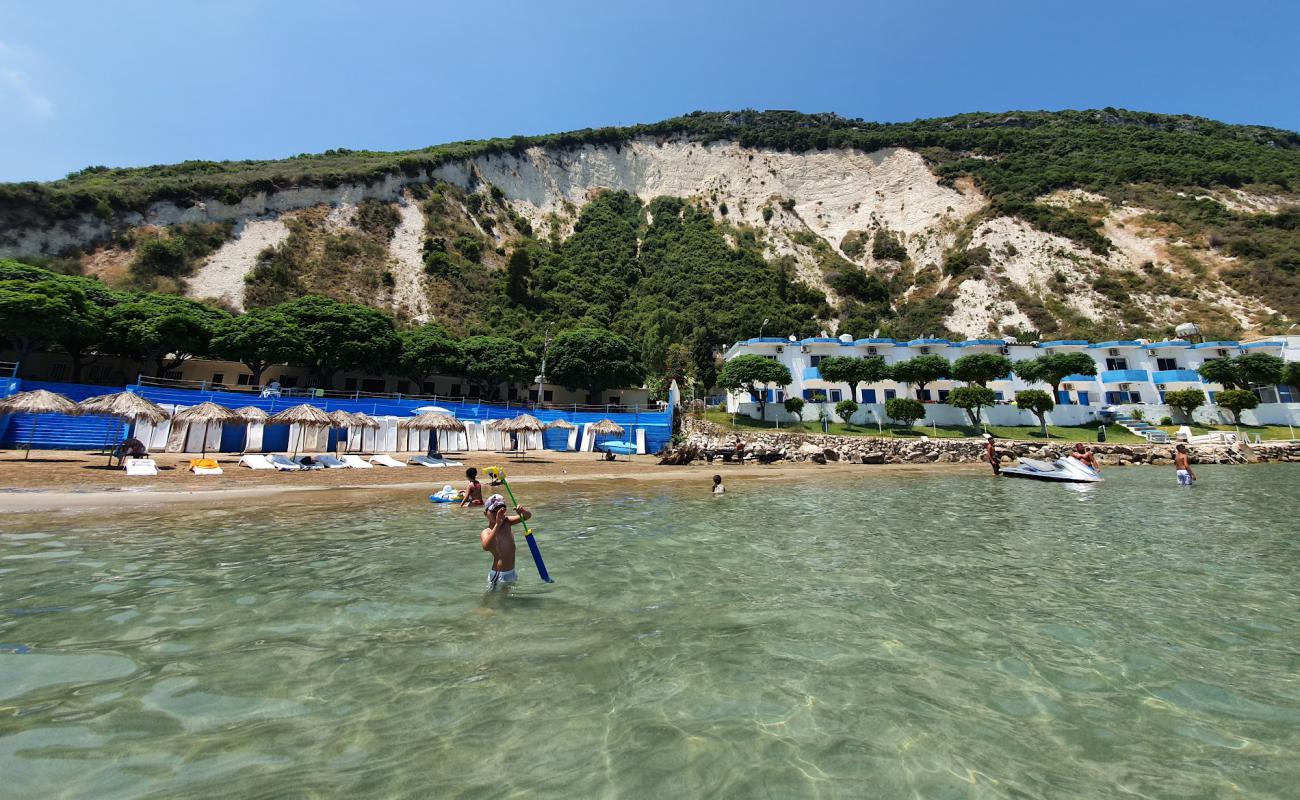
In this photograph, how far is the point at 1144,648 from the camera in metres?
5.76

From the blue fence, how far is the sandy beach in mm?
1330

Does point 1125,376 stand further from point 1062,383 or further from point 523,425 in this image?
point 523,425

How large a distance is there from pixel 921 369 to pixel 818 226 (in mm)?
72872

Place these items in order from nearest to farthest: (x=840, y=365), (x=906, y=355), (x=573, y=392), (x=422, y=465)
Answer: (x=422, y=465), (x=840, y=365), (x=906, y=355), (x=573, y=392)

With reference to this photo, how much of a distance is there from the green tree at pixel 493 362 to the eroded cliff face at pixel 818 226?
66.8 ft

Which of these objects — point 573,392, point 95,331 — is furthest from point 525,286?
point 95,331

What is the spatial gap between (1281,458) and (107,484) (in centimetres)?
7167

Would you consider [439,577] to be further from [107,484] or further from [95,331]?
[95,331]

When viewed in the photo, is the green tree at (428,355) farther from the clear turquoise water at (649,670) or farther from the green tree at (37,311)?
the clear turquoise water at (649,670)

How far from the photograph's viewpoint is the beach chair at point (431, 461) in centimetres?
2867

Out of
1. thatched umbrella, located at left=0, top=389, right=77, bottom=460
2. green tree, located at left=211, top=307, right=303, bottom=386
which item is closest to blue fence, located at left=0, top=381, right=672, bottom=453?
thatched umbrella, located at left=0, top=389, right=77, bottom=460

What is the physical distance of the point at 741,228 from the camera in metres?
110

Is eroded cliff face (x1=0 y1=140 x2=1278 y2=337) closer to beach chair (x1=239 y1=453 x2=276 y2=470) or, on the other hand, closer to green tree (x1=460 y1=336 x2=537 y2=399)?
green tree (x1=460 y1=336 x2=537 y2=399)

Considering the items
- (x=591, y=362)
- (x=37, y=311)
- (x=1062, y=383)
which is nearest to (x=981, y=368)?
(x=1062, y=383)
